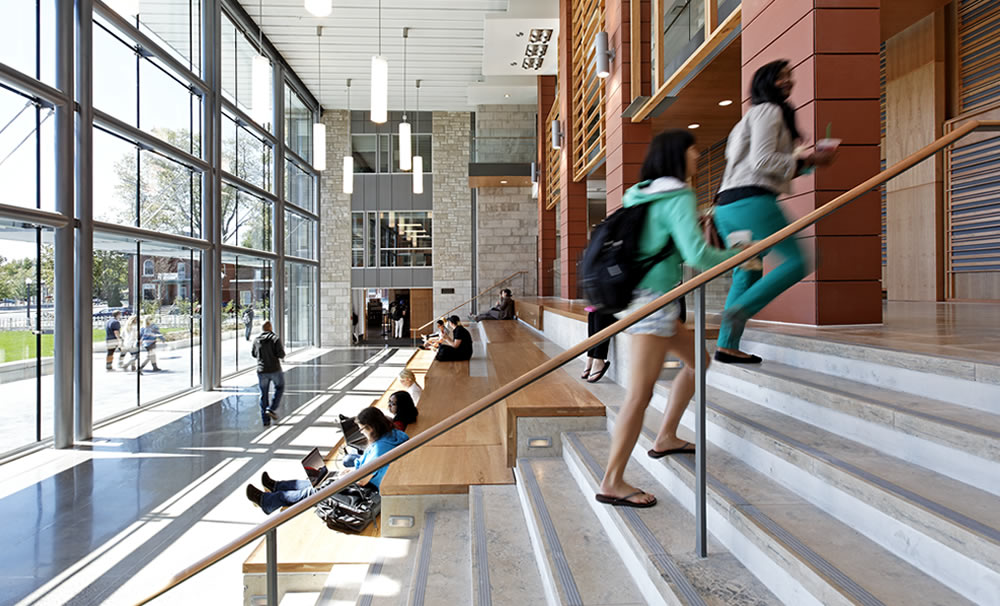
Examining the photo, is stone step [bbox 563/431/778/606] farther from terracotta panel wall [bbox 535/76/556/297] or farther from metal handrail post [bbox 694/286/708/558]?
terracotta panel wall [bbox 535/76/556/297]

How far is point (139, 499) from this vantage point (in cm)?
478

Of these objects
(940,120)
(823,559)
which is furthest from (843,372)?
(940,120)

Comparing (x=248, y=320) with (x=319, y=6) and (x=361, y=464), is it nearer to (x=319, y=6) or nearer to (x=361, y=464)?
(x=319, y=6)

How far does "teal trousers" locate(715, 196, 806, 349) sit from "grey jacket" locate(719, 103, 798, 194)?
3.5 inches

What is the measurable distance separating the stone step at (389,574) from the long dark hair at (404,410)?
88.7 inches

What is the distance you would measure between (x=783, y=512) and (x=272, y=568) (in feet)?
5.23

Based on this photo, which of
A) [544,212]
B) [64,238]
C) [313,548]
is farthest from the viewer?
[544,212]

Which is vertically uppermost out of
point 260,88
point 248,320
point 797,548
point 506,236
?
point 260,88

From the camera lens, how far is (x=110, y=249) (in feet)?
25.7

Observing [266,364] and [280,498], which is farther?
[266,364]

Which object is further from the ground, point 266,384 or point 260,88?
point 260,88

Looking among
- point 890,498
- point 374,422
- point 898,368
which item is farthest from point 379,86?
point 890,498

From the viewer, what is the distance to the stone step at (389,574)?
2366mm

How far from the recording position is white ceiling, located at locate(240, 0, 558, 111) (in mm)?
11703
